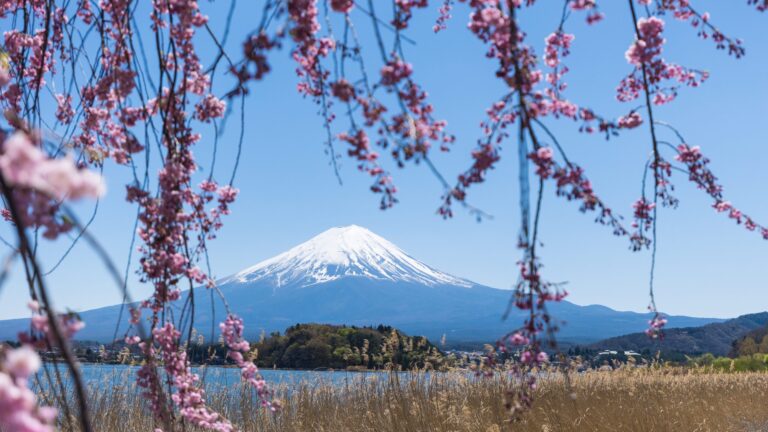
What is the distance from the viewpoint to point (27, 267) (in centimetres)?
154

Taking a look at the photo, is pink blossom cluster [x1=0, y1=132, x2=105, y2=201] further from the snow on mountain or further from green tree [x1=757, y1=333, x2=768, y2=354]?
the snow on mountain

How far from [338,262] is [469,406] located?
14819 centimetres

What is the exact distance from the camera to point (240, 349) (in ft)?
8.04

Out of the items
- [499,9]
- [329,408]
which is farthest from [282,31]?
[329,408]

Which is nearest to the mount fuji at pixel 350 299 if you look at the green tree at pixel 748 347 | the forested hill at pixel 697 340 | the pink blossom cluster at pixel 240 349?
the forested hill at pixel 697 340

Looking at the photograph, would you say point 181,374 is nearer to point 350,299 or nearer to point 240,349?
point 240,349

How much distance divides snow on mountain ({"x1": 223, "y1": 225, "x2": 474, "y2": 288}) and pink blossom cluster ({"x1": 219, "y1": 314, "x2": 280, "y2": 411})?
123875 millimetres

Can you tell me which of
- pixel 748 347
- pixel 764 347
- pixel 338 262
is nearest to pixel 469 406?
pixel 764 347

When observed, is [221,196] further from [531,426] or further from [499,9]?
[531,426]

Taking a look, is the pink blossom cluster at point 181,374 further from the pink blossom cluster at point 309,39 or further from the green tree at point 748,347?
the green tree at point 748,347

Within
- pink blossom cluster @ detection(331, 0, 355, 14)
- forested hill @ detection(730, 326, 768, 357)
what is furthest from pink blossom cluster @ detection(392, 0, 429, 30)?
forested hill @ detection(730, 326, 768, 357)

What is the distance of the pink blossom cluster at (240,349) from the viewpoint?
233cm

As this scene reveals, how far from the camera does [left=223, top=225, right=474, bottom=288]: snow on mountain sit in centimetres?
13275

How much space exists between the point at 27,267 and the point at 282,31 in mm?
824
